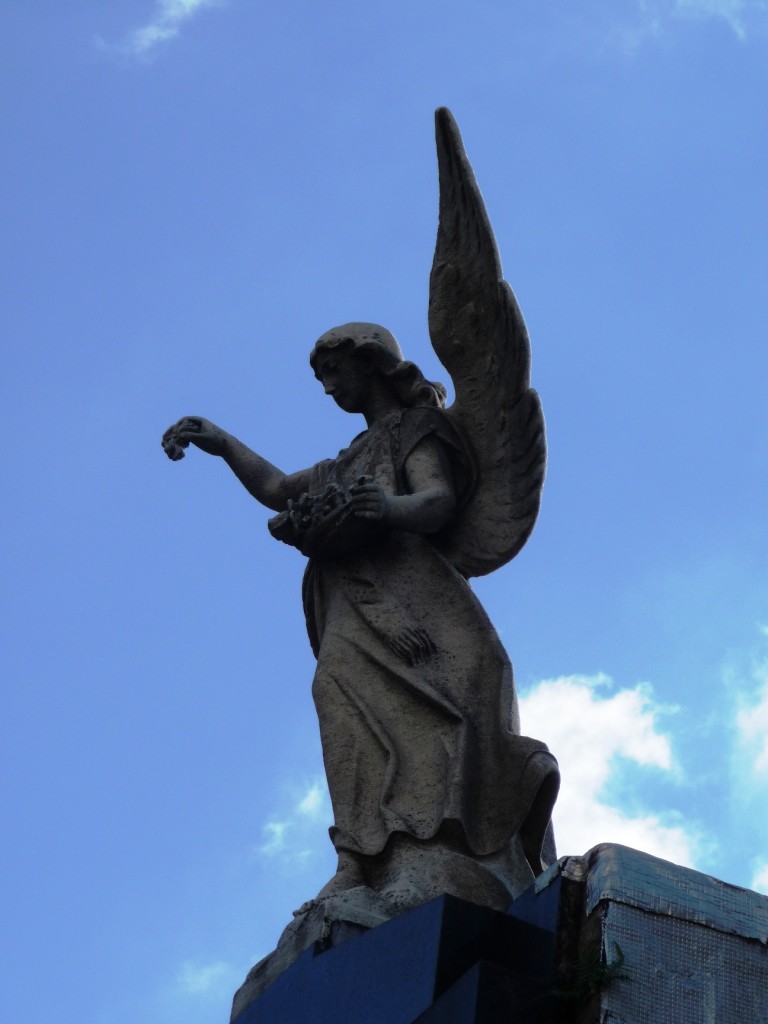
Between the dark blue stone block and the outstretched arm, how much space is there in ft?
8.69

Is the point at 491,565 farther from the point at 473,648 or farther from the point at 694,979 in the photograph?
the point at 694,979

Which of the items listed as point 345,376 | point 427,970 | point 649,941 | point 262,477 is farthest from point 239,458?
point 649,941

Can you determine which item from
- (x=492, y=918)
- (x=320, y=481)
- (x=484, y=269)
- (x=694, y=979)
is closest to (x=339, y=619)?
(x=320, y=481)

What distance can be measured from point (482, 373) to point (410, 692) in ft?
4.98

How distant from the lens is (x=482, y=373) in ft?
24.4

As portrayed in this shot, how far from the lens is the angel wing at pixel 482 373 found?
24.1 feet

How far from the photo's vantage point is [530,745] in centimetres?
639

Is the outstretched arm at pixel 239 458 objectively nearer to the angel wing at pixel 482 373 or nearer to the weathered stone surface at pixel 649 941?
the angel wing at pixel 482 373

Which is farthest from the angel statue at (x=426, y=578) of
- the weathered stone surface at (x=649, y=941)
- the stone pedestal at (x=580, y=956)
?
the weathered stone surface at (x=649, y=941)

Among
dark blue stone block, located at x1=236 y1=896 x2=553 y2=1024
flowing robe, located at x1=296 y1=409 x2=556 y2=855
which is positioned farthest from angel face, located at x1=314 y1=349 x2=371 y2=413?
dark blue stone block, located at x1=236 y1=896 x2=553 y2=1024

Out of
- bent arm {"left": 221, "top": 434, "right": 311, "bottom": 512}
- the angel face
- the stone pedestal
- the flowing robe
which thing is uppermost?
the angel face

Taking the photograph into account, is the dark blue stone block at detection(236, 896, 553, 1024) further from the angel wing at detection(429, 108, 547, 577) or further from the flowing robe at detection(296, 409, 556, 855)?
the angel wing at detection(429, 108, 547, 577)

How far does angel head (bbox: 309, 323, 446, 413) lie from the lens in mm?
7594

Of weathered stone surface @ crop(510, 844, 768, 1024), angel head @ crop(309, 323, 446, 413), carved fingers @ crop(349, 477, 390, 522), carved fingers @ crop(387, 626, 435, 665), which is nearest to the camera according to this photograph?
weathered stone surface @ crop(510, 844, 768, 1024)
